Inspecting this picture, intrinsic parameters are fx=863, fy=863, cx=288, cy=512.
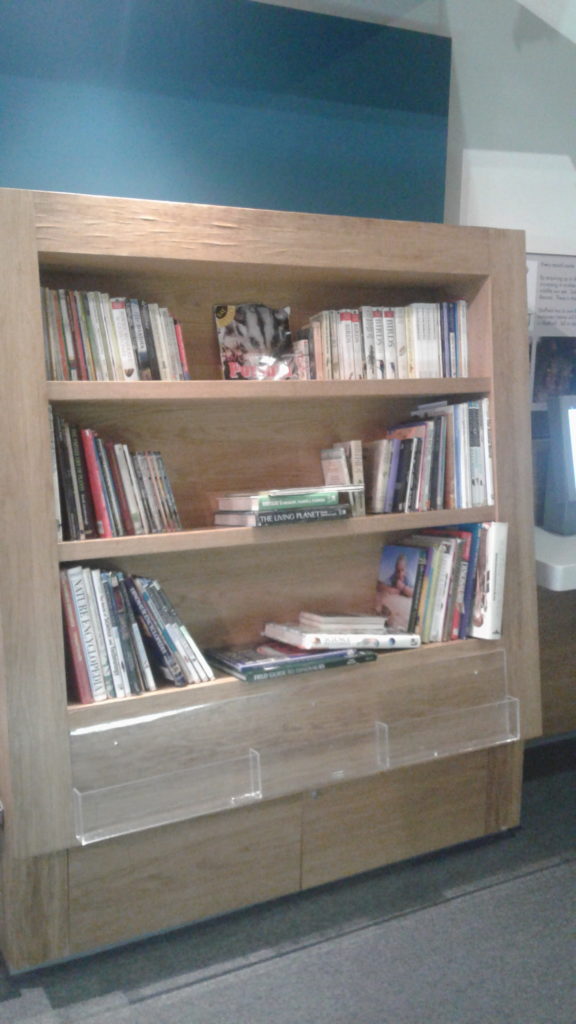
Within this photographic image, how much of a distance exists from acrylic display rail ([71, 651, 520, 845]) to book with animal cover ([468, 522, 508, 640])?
0.73 feet

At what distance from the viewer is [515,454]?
93.2 inches

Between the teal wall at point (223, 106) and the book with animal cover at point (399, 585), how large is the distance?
1047 mm

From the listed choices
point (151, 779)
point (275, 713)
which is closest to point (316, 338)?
point (275, 713)

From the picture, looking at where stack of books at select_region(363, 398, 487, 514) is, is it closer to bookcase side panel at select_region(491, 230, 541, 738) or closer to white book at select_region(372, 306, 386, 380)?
bookcase side panel at select_region(491, 230, 541, 738)

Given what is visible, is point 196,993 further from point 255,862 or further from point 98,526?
point 98,526

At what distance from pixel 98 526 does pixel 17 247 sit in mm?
622

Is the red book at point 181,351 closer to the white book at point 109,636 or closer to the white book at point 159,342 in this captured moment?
the white book at point 159,342

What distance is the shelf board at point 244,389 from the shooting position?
1860 millimetres

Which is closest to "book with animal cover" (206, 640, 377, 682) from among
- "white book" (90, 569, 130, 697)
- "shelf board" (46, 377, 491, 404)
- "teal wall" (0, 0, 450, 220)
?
"white book" (90, 569, 130, 697)

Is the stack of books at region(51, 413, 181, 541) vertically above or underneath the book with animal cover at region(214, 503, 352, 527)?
above

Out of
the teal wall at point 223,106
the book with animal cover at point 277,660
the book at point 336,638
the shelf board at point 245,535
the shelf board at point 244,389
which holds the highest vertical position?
the teal wall at point 223,106

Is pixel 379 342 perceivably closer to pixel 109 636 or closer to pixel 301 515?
pixel 301 515

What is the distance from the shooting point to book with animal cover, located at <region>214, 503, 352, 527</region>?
2037 millimetres

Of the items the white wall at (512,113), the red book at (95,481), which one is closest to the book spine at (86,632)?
the red book at (95,481)
